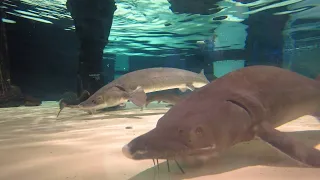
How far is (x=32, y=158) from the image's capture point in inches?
101

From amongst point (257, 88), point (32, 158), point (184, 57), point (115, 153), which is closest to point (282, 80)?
point (257, 88)

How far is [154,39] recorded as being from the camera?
861 inches

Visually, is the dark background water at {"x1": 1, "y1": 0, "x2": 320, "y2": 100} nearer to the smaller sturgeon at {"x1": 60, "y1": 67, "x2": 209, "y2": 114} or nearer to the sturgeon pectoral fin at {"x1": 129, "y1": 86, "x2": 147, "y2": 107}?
the smaller sturgeon at {"x1": 60, "y1": 67, "x2": 209, "y2": 114}

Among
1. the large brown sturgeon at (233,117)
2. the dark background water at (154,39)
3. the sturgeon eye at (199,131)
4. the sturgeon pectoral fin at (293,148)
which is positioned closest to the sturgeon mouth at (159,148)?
the large brown sturgeon at (233,117)

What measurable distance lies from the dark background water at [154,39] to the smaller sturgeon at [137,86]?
595 cm

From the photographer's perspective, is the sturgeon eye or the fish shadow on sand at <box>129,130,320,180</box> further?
the fish shadow on sand at <box>129,130,320,180</box>

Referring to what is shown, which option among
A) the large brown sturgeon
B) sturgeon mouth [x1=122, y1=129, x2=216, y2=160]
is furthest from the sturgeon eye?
sturgeon mouth [x1=122, y1=129, x2=216, y2=160]

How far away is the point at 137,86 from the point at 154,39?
15.2 meters

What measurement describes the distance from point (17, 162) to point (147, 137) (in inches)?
63.1

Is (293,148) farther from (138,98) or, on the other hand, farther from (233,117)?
(138,98)

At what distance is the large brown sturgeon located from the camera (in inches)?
67.6

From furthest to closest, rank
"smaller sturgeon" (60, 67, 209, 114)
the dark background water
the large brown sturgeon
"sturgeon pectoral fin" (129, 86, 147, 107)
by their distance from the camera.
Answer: the dark background water, "smaller sturgeon" (60, 67, 209, 114), "sturgeon pectoral fin" (129, 86, 147, 107), the large brown sturgeon

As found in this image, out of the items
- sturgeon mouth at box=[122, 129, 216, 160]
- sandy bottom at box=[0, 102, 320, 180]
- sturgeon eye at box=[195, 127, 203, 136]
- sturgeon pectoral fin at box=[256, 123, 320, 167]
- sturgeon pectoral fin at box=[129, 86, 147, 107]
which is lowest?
sturgeon pectoral fin at box=[129, 86, 147, 107]

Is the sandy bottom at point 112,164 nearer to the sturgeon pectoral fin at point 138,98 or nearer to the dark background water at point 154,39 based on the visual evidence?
the sturgeon pectoral fin at point 138,98
